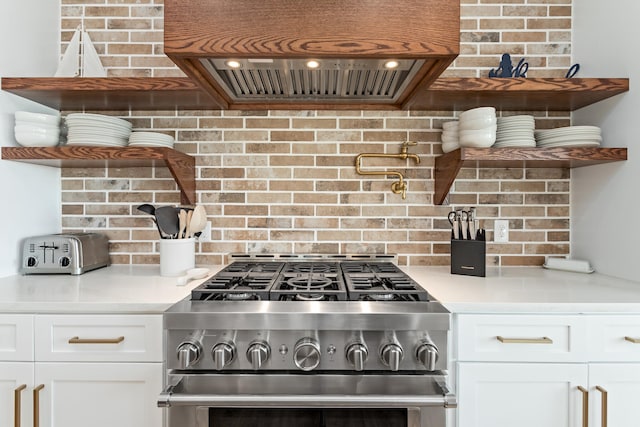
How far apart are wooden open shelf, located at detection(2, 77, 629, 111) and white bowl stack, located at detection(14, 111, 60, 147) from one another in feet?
0.38

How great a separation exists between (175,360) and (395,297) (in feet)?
2.43

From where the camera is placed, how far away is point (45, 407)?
1.26 meters

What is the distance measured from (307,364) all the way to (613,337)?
1016 mm

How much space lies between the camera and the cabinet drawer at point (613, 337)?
126 cm

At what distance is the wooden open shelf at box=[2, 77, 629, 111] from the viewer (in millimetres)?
1617

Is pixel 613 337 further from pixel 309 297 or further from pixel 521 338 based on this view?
pixel 309 297

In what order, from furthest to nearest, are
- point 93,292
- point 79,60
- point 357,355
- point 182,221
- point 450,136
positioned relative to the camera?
point 79,60, point 450,136, point 182,221, point 93,292, point 357,355

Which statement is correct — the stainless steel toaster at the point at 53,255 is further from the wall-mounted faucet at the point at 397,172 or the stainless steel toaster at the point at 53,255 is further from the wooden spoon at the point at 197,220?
the wall-mounted faucet at the point at 397,172

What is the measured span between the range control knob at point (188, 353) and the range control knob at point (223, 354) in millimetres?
50

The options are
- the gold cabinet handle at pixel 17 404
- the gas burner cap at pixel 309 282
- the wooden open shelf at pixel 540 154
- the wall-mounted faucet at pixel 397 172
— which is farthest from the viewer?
the wall-mounted faucet at pixel 397 172

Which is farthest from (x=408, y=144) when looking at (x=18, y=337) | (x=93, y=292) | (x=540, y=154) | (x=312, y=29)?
(x=18, y=337)

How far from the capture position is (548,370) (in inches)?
49.5

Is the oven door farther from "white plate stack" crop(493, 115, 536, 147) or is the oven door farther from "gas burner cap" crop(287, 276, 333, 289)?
"white plate stack" crop(493, 115, 536, 147)

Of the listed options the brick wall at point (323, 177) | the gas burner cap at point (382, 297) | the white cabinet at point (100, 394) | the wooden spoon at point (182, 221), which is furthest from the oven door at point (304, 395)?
the brick wall at point (323, 177)
